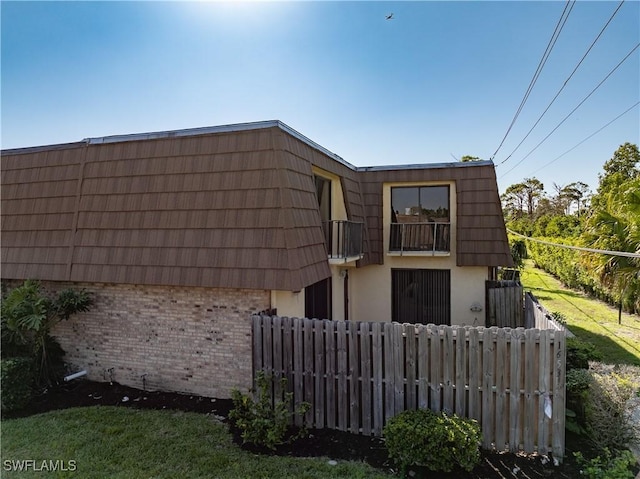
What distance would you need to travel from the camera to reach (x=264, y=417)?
5.28 metres

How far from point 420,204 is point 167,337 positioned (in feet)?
27.1

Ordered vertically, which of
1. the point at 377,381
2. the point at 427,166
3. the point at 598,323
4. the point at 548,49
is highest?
the point at 548,49

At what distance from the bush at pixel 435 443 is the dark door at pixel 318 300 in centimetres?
387

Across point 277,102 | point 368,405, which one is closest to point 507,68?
point 277,102

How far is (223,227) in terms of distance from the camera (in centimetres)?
653

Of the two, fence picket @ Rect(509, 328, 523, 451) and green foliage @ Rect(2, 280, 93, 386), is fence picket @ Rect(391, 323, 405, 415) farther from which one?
green foliage @ Rect(2, 280, 93, 386)

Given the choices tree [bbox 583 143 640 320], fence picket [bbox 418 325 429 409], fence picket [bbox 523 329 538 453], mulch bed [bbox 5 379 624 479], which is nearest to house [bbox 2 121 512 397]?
mulch bed [bbox 5 379 624 479]

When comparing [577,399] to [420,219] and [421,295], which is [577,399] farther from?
[420,219]

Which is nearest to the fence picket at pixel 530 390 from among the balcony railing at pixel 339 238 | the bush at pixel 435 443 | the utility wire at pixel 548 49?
the bush at pixel 435 443

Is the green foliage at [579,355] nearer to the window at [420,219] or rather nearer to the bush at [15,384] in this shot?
the window at [420,219]

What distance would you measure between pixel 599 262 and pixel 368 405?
8.04 meters

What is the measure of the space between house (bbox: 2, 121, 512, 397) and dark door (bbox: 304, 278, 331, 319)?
0.05 metres

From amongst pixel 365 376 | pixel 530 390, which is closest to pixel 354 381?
pixel 365 376

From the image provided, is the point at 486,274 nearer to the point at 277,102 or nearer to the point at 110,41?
the point at 277,102
